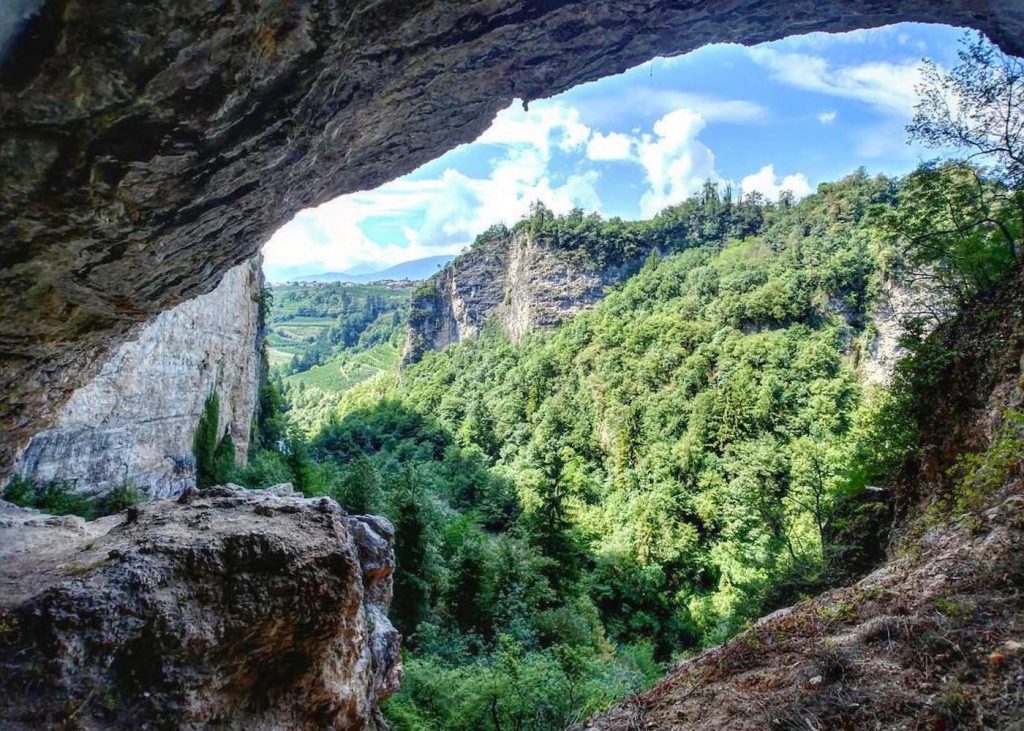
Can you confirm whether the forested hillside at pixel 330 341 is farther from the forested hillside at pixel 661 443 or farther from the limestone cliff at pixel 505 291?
the forested hillside at pixel 661 443

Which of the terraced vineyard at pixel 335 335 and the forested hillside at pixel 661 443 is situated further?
the terraced vineyard at pixel 335 335

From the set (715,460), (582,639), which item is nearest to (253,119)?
(582,639)

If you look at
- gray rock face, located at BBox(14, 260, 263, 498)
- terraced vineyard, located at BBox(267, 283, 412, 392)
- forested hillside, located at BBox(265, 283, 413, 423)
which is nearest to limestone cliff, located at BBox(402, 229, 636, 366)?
forested hillside, located at BBox(265, 283, 413, 423)

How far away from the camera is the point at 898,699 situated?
428 cm

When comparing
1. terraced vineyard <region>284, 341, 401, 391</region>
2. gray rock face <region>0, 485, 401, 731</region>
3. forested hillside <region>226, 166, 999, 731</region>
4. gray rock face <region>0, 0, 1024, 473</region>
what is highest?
gray rock face <region>0, 0, 1024, 473</region>

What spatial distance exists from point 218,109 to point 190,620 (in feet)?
16.0

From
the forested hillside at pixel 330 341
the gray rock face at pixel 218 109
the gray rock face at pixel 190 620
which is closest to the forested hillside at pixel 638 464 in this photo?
the gray rock face at pixel 190 620

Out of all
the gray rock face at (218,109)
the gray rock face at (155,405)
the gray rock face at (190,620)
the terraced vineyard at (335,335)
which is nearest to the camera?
the gray rock face at (218,109)

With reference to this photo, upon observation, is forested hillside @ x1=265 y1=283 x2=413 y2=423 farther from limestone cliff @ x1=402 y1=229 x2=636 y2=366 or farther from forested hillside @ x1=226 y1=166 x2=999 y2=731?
forested hillside @ x1=226 y1=166 x2=999 y2=731

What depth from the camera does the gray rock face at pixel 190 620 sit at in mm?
4453

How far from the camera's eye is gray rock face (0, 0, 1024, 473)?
3412 millimetres

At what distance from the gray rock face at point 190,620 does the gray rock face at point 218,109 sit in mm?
2538

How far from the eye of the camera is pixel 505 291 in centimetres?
9862

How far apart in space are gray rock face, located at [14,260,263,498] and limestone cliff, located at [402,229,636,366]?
6267cm
